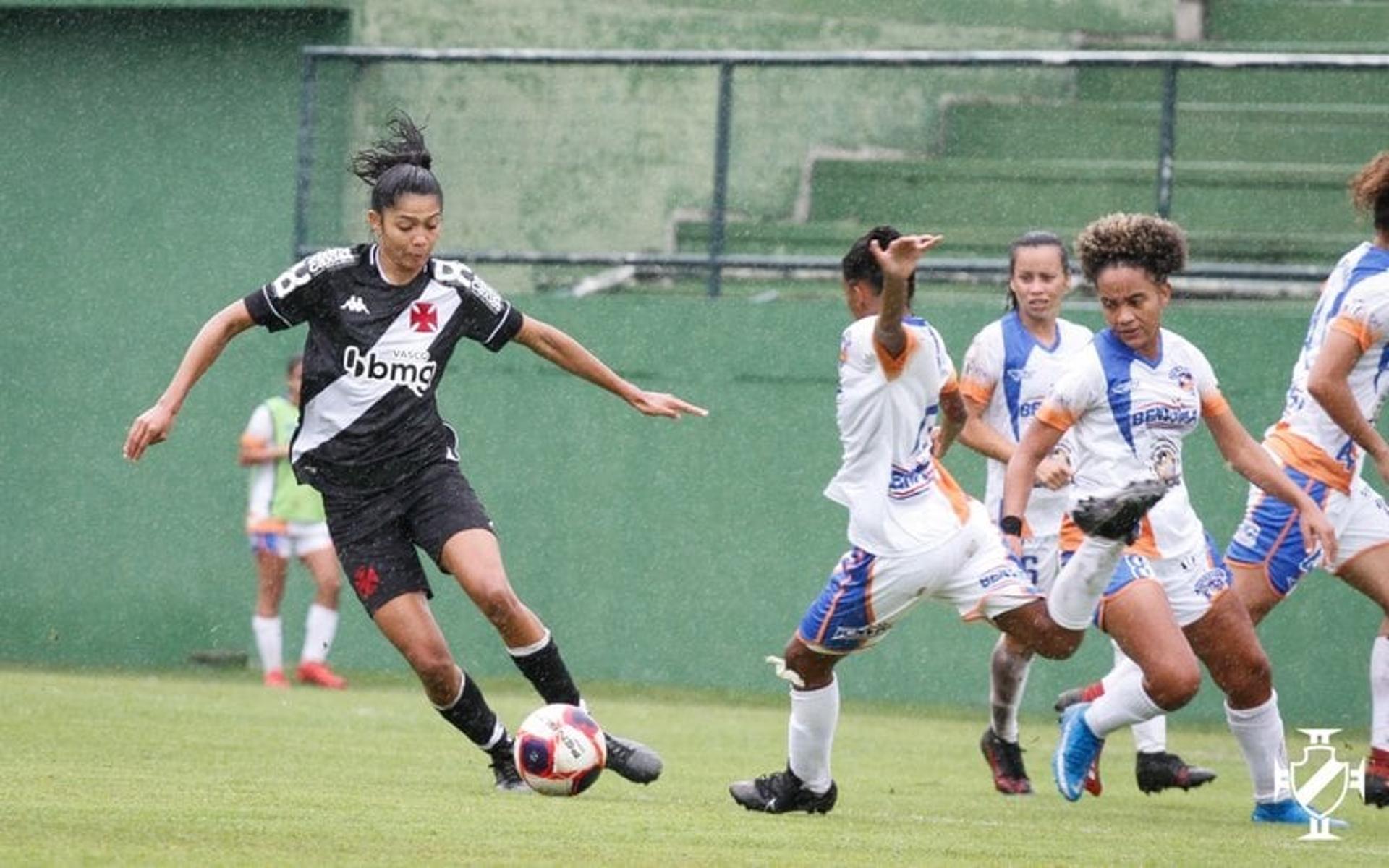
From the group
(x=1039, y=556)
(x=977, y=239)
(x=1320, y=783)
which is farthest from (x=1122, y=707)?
(x=977, y=239)

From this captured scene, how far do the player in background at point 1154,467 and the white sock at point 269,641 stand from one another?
8.51 m

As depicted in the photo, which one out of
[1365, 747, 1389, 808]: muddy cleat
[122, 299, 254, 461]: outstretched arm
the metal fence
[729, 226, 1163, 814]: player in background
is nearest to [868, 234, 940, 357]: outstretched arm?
[729, 226, 1163, 814]: player in background

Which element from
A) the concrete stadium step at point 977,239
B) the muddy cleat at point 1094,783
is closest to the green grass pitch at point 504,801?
the muddy cleat at point 1094,783

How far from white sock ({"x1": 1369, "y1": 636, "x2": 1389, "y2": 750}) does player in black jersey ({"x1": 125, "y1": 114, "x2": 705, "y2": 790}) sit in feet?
9.81

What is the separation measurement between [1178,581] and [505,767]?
2.59 m

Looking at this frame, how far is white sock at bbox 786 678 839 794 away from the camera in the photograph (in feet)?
30.0

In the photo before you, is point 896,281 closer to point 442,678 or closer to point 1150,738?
point 442,678

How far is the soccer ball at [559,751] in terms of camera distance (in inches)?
361

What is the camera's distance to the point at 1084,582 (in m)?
8.98

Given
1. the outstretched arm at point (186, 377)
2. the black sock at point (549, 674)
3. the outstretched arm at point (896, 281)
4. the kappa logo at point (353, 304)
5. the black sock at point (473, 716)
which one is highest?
the outstretched arm at point (896, 281)

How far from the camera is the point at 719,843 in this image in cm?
790

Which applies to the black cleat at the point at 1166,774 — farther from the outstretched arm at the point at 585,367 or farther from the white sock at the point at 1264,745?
the outstretched arm at the point at 585,367

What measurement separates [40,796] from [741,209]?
9010 mm

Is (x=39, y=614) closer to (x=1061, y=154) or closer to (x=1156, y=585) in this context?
(x=1061, y=154)
